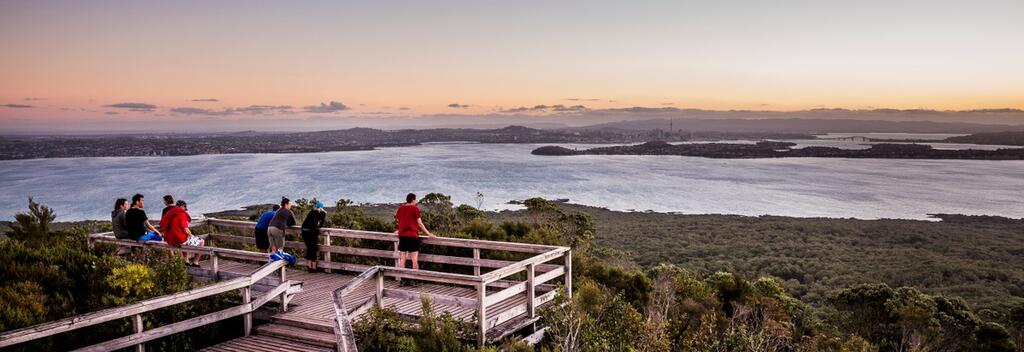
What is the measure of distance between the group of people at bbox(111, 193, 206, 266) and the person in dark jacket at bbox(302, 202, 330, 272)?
176cm

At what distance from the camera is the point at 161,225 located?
9.38m

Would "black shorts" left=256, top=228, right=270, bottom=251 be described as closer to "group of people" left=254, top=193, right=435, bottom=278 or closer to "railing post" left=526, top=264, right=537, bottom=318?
"group of people" left=254, top=193, right=435, bottom=278

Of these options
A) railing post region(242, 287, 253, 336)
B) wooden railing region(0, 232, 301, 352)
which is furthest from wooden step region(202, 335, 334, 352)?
wooden railing region(0, 232, 301, 352)

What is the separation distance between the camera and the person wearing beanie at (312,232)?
31.3 feet

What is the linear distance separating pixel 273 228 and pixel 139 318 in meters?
3.71

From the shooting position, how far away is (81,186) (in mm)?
95438

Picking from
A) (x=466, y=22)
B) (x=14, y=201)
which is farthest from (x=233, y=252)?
→ (x=14, y=201)

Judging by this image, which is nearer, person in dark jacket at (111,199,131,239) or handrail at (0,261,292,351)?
handrail at (0,261,292,351)

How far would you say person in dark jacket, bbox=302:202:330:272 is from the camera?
9.54 m

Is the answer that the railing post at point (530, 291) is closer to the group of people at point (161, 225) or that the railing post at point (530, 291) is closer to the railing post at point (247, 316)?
the railing post at point (247, 316)

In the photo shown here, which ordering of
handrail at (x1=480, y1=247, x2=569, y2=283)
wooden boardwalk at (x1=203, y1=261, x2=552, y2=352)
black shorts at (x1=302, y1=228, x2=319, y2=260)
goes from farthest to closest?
1. black shorts at (x1=302, y1=228, x2=319, y2=260)
2. wooden boardwalk at (x1=203, y1=261, x2=552, y2=352)
3. handrail at (x1=480, y1=247, x2=569, y2=283)

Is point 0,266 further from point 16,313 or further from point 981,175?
point 981,175

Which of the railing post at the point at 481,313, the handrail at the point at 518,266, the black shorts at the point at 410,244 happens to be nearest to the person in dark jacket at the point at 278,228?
the black shorts at the point at 410,244

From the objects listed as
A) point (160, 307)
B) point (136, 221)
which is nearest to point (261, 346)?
point (160, 307)
